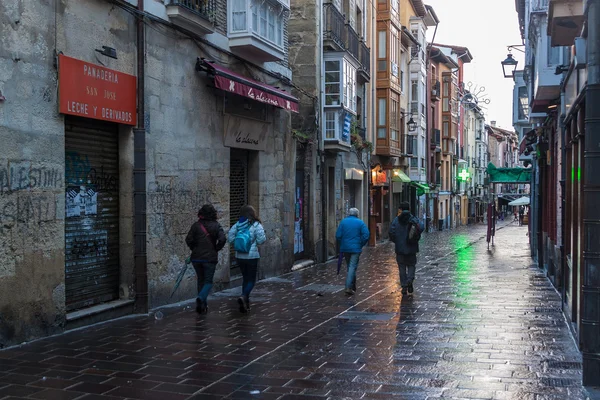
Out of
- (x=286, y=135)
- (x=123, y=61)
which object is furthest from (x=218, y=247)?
(x=286, y=135)

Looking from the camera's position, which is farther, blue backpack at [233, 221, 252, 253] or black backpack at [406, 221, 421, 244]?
black backpack at [406, 221, 421, 244]

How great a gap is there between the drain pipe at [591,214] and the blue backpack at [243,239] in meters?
5.39

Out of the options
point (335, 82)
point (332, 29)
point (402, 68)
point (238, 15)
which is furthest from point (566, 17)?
point (402, 68)

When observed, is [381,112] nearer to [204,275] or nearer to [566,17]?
[204,275]

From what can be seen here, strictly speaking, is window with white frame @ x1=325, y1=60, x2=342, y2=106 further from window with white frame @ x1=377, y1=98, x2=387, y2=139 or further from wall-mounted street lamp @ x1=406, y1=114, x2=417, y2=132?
wall-mounted street lamp @ x1=406, y1=114, x2=417, y2=132

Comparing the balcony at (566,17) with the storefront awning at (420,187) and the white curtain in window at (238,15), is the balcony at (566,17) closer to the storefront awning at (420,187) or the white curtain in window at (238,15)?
the white curtain in window at (238,15)

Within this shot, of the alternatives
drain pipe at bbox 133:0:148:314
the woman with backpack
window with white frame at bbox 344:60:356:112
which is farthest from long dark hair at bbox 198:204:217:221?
window with white frame at bbox 344:60:356:112

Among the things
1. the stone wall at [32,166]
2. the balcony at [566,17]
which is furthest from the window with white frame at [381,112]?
the stone wall at [32,166]

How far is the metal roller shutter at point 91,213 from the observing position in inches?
379

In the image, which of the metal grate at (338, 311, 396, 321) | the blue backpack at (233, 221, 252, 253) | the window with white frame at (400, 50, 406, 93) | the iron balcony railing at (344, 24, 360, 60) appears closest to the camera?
the metal grate at (338, 311, 396, 321)

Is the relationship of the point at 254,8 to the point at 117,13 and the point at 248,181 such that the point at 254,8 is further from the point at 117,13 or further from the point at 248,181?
the point at 117,13

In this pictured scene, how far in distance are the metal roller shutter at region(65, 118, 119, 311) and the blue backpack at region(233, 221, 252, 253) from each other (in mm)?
1793

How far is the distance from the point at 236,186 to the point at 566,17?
851 cm

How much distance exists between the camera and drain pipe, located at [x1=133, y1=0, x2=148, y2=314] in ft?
35.2
